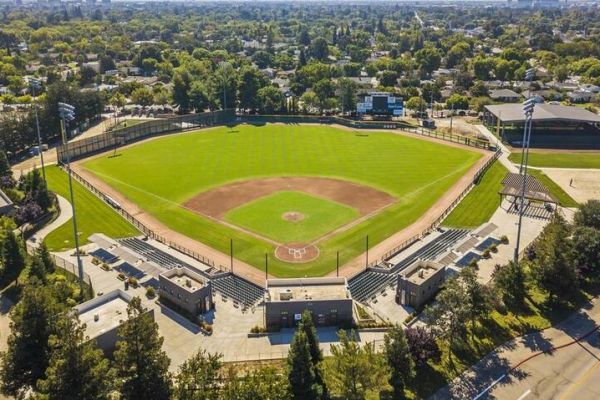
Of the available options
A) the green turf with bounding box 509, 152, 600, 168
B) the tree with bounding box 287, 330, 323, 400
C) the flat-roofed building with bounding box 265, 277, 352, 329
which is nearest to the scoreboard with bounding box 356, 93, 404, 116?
the green turf with bounding box 509, 152, 600, 168

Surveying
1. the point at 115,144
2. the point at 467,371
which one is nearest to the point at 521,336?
the point at 467,371

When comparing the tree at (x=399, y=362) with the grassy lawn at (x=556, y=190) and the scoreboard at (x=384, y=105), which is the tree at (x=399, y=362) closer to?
the grassy lawn at (x=556, y=190)

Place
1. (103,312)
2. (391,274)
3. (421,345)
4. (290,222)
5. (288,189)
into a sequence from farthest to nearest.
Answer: (288,189) < (290,222) < (391,274) < (103,312) < (421,345)

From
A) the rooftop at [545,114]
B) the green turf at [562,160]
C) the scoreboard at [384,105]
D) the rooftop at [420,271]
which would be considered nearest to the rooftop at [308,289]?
the rooftop at [420,271]

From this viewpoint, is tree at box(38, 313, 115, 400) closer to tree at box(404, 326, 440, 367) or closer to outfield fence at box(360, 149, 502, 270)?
tree at box(404, 326, 440, 367)

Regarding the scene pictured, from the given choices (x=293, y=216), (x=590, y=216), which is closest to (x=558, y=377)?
(x=590, y=216)

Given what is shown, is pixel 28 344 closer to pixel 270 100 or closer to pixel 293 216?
pixel 293 216

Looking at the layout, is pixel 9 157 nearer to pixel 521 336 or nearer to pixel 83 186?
pixel 83 186
